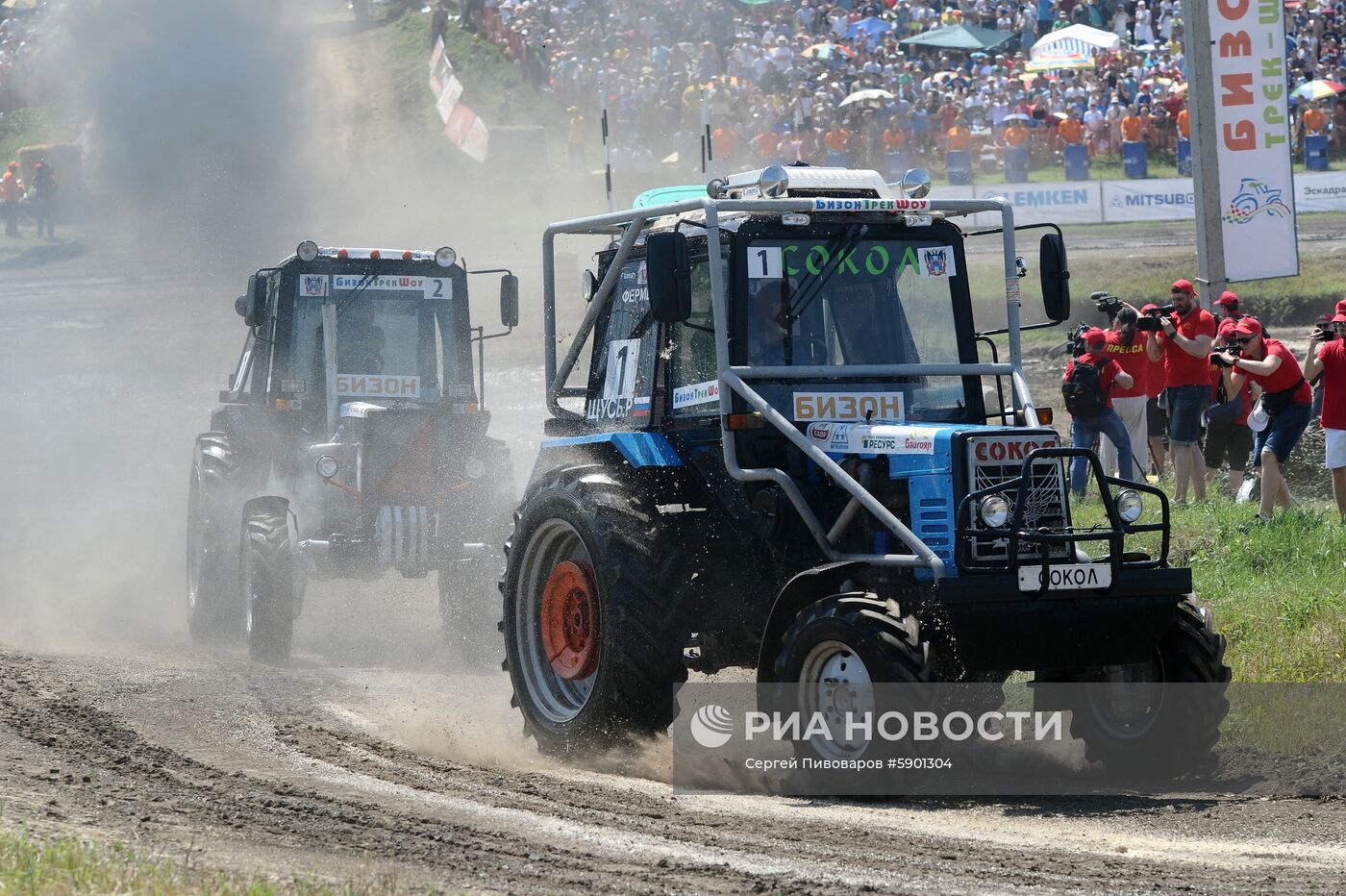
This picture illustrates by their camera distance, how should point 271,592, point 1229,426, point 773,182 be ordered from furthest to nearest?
1. point 1229,426
2. point 271,592
3. point 773,182

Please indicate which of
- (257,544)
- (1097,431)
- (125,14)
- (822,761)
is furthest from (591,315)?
(125,14)

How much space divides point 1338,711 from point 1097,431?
475cm

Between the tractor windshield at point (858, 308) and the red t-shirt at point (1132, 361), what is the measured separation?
19.5 ft

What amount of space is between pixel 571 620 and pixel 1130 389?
6929 mm

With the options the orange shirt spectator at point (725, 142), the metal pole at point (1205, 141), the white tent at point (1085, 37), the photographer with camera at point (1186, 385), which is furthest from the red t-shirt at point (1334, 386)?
the white tent at point (1085, 37)

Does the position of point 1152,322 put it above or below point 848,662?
above

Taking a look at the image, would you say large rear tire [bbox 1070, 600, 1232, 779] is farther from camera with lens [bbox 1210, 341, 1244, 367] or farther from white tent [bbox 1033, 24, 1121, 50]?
white tent [bbox 1033, 24, 1121, 50]

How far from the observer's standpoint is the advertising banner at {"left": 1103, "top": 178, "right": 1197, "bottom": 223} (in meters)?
27.5

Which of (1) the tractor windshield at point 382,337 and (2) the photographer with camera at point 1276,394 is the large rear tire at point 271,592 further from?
(2) the photographer with camera at point 1276,394

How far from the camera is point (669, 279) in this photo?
22.2ft

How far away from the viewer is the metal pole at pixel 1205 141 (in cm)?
1318

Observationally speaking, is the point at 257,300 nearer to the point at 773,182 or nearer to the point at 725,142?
the point at 773,182

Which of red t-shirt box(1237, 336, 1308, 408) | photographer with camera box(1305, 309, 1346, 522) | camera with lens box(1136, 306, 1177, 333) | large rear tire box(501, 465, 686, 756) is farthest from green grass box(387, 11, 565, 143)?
large rear tire box(501, 465, 686, 756)

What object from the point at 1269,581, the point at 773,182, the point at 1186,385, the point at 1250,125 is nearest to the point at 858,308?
the point at 773,182
